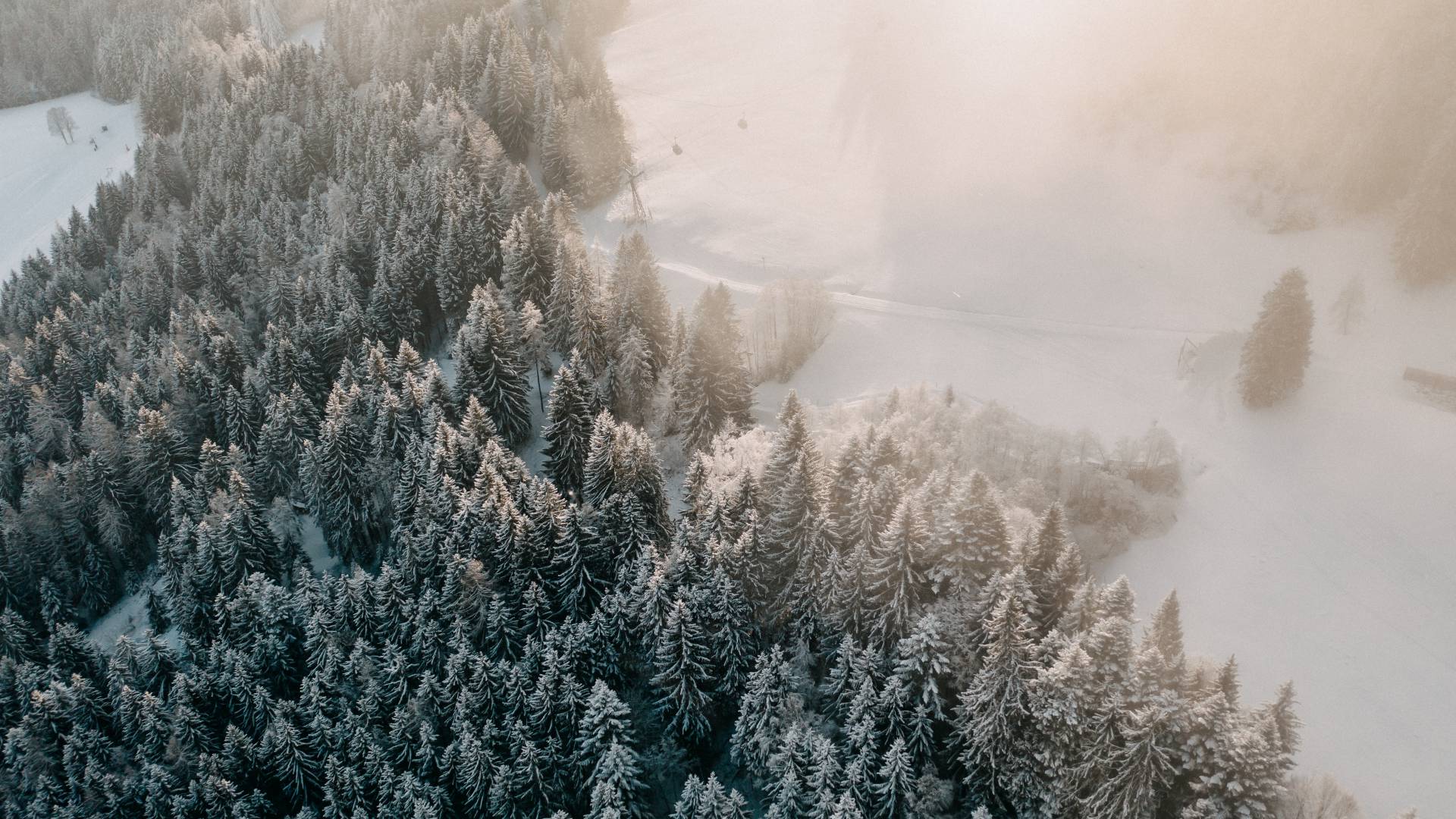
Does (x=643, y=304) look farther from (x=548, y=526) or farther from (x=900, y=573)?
(x=900, y=573)

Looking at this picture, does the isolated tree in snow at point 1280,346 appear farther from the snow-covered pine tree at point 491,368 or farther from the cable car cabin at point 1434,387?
the snow-covered pine tree at point 491,368

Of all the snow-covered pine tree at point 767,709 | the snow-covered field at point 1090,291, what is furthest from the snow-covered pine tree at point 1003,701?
the snow-covered field at point 1090,291

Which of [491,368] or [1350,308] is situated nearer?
[491,368]

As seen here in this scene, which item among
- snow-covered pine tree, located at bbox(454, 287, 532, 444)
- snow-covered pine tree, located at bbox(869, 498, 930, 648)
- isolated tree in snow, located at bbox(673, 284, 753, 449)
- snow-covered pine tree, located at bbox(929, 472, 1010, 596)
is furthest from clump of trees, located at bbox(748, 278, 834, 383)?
snow-covered pine tree, located at bbox(929, 472, 1010, 596)

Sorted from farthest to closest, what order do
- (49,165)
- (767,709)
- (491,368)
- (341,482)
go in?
1. (49,165)
2. (491,368)
3. (341,482)
4. (767,709)

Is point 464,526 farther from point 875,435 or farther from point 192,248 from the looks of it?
point 192,248

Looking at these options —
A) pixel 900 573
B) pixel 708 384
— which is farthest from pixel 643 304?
pixel 900 573

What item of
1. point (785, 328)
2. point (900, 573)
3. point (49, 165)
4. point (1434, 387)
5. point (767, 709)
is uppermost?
point (49, 165)

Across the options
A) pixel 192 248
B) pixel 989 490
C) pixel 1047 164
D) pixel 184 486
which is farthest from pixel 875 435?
pixel 192 248
